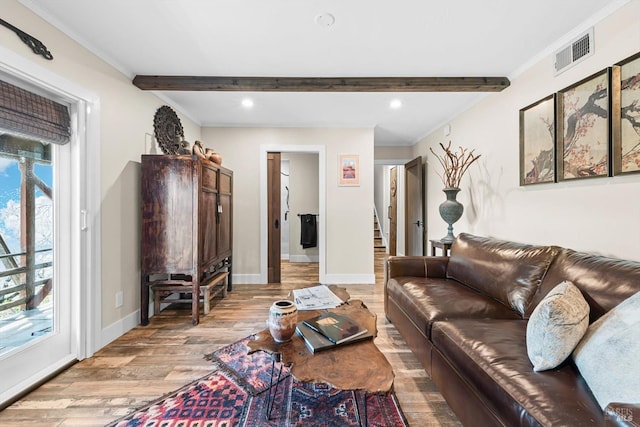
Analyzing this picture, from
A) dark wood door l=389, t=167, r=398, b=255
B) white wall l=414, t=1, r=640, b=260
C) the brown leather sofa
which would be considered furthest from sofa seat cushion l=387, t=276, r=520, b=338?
dark wood door l=389, t=167, r=398, b=255

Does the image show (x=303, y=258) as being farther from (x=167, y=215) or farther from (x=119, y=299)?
(x=119, y=299)

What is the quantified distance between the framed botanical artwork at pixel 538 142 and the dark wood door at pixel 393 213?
3.99m

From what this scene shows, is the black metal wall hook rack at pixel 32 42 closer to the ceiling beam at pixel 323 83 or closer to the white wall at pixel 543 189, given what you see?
the ceiling beam at pixel 323 83

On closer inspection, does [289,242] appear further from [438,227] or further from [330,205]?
[438,227]

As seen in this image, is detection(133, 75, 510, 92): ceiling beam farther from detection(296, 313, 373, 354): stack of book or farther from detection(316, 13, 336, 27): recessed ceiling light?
detection(296, 313, 373, 354): stack of book

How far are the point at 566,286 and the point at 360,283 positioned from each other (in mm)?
2907

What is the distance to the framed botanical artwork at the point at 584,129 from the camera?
5.73 feet

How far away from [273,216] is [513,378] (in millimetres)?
3491

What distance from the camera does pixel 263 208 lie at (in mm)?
4086

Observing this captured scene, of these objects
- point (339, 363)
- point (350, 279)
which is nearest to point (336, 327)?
point (339, 363)

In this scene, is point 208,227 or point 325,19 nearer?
point 325,19

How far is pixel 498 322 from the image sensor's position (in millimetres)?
1607

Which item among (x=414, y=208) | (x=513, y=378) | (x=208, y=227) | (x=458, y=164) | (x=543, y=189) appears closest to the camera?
(x=513, y=378)

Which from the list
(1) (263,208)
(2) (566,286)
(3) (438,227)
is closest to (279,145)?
(1) (263,208)
